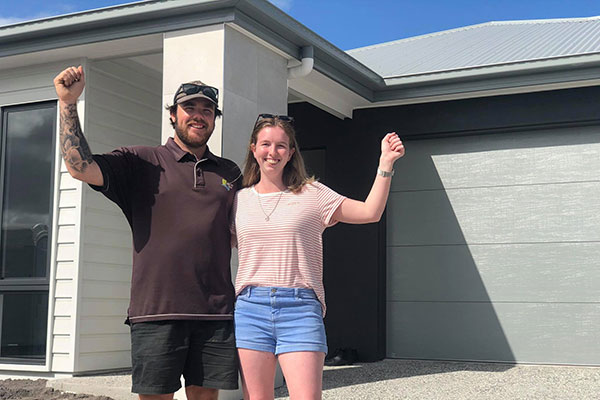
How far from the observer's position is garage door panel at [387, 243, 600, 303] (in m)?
7.35

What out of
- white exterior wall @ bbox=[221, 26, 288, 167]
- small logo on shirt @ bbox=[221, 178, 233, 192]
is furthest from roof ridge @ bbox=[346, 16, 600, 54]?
small logo on shirt @ bbox=[221, 178, 233, 192]

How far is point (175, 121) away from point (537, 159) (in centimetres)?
551

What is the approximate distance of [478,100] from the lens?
7.77m

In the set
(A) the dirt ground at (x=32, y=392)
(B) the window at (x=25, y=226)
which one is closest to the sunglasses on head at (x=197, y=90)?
(A) the dirt ground at (x=32, y=392)

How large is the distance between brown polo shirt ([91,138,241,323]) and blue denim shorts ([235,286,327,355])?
0.10 meters

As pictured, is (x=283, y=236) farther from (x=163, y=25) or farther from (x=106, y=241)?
(x=106, y=241)

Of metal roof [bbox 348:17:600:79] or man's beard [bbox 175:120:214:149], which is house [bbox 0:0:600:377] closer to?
metal roof [bbox 348:17:600:79]

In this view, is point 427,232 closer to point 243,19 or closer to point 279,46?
A: point 279,46

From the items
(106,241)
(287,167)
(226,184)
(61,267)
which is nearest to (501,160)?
(106,241)

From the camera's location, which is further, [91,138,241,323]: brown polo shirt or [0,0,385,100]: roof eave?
[0,0,385,100]: roof eave

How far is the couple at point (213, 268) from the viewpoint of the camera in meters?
2.68

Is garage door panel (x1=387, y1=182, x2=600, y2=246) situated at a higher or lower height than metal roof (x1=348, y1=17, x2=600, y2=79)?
lower

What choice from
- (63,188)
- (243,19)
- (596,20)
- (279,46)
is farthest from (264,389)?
(596,20)

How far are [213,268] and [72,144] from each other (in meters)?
0.68
